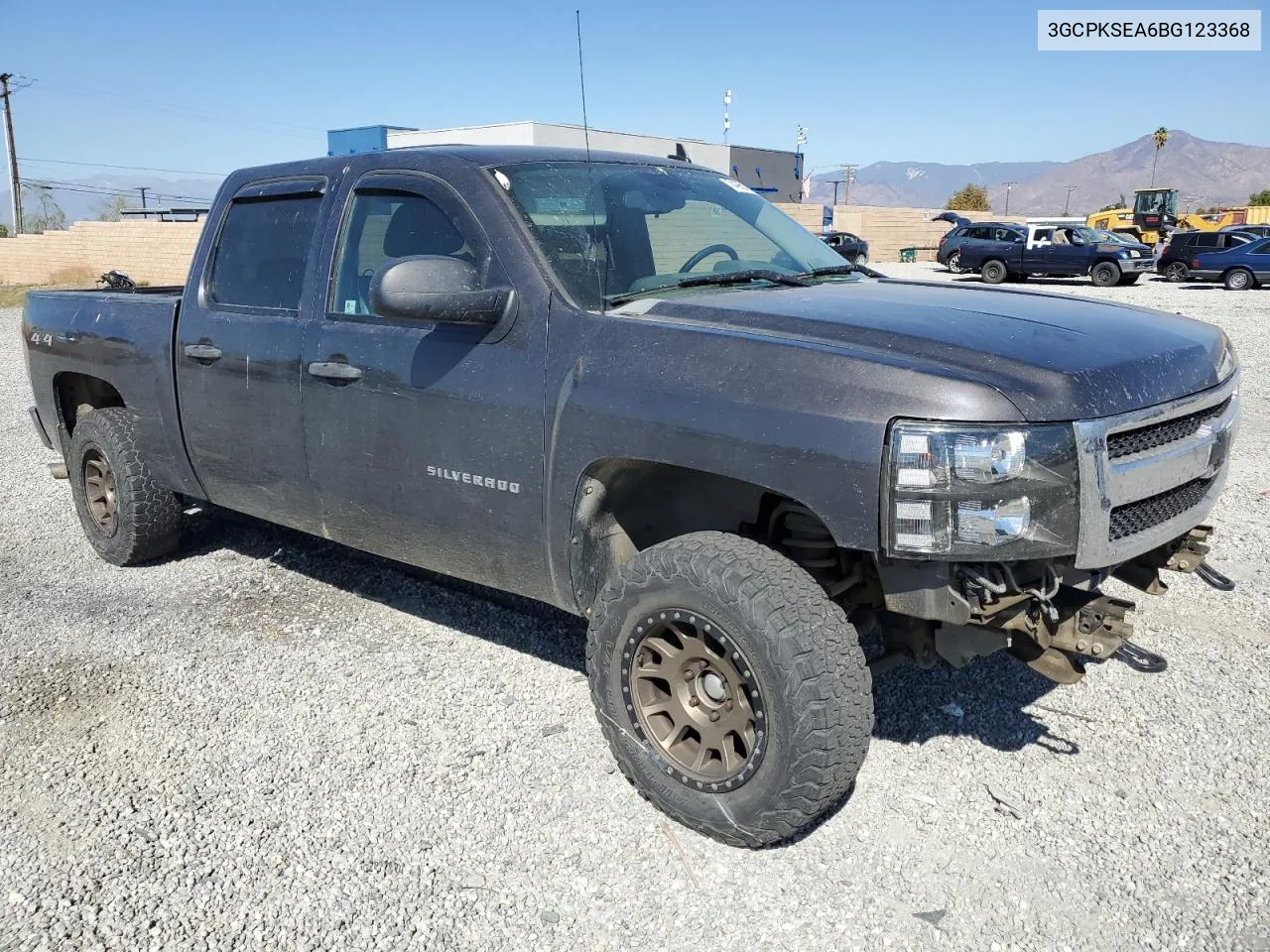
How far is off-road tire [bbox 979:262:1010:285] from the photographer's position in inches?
1123

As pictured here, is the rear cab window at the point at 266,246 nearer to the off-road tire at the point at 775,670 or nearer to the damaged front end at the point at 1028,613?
the off-road tire at the point at 775,670

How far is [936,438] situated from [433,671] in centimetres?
240

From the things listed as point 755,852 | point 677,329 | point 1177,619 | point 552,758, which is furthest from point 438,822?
point 1177,619

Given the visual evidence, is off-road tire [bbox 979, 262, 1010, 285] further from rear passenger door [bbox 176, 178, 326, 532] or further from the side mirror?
the side mirror

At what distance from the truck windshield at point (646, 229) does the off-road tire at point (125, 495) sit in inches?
104

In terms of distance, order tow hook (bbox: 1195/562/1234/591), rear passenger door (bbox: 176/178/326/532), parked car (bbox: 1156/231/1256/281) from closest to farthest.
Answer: tow hook (bbox: 1195/562/1234/591) → rear passenger door (bbox: 176/178/326/532) → parked car (bbox: 1156/231/1256/281)

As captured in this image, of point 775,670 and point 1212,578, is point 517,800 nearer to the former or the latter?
point 775,670

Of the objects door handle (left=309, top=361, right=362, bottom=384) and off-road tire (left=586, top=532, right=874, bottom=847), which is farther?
door handle (left=309, top=361, right=362, bottom=384)

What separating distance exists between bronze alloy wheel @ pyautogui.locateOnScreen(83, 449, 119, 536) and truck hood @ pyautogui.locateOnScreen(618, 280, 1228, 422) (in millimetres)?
3467

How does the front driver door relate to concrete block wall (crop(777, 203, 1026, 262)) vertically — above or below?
below

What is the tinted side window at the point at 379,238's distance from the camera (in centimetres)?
366

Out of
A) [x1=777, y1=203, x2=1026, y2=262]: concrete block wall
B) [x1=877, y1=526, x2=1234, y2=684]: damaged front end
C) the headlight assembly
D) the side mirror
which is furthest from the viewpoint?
[x1=777, y1=203, x2=1026, y2=262]: concrete block wall

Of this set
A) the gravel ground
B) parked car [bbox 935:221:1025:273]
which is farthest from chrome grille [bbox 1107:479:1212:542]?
parked car [bbox 935:221:1025:273]

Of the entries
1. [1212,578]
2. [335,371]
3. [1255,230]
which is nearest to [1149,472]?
[1212,578]
